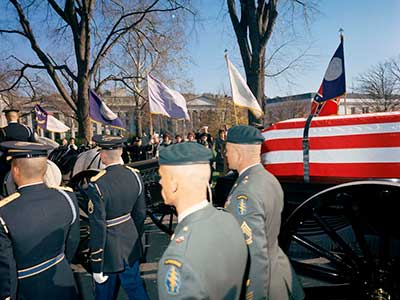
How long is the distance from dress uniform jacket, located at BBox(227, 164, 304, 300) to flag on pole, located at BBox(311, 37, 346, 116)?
213 cm

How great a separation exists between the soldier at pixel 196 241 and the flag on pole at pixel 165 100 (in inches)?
196

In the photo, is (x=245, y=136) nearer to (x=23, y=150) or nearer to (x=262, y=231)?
(x=262, y=231)

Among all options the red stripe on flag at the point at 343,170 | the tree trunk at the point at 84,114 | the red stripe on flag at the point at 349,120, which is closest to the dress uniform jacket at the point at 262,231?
the red stripe on flag at the point at 343,170

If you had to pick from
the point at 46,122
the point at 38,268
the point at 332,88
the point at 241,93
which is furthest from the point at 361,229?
the point at 46,122

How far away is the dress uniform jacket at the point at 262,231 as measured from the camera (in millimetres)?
1891

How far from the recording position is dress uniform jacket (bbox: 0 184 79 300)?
1941 mm

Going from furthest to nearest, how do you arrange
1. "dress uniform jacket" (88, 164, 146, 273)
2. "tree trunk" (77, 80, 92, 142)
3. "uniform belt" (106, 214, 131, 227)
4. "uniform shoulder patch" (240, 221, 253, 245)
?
"tree trunk" (77, 80, 92, 142) < "uniform belt" (106, 214, 131, 227) < "dress uniform jacket" (88, 164, 146, 273) < "uniform shoulder patch" (240, 221, 253, 245)

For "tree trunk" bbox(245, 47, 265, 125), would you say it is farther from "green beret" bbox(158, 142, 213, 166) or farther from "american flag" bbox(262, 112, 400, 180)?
"green beret" bbox(158, 142, 213, 166)

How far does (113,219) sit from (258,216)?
1517 millimetres

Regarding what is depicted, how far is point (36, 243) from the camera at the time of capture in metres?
2.07

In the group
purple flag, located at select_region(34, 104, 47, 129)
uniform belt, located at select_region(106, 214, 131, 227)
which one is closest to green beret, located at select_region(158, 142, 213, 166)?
uniform belt, located at select_region(106, 214, 131, 227)

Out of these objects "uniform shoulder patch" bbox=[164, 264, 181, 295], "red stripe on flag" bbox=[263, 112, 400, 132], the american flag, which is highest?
"red stripe on flag" bbox=[263, 112, 400, 132]

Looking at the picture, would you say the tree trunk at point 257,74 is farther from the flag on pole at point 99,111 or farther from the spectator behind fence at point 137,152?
the spectator behind fence at point 137,152

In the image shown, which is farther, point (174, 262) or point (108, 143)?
point (108, 143)
